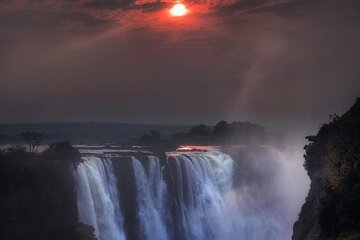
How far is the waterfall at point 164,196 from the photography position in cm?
4362

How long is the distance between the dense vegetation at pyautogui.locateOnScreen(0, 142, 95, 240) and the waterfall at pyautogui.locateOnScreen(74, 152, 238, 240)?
75.0 inches

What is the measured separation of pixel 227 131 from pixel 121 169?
44841mm

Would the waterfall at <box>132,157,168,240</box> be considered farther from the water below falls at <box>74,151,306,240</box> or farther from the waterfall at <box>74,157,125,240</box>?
the waterfall at <box>74,157,125,240</box>

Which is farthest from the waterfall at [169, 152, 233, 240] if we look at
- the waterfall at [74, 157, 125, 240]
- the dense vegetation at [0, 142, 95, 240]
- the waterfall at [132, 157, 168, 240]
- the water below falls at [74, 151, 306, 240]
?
the dense vegetation at [0, 142, 95, 240]

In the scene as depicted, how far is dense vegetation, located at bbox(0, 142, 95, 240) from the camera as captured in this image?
37250mm

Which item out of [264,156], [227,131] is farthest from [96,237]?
[227,131]

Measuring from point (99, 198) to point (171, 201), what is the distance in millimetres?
8585

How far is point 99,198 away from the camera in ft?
144

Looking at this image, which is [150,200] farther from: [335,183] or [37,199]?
[335,183]

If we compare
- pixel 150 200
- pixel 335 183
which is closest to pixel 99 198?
pixel 150 200

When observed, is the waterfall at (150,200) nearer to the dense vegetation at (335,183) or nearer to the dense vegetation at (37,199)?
Result: the dense vegetation at (37,199)

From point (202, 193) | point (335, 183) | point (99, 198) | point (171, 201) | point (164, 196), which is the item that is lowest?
point (335, 183)

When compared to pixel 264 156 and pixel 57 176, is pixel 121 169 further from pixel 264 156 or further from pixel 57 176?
pixel 264 156

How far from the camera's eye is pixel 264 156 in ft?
216
